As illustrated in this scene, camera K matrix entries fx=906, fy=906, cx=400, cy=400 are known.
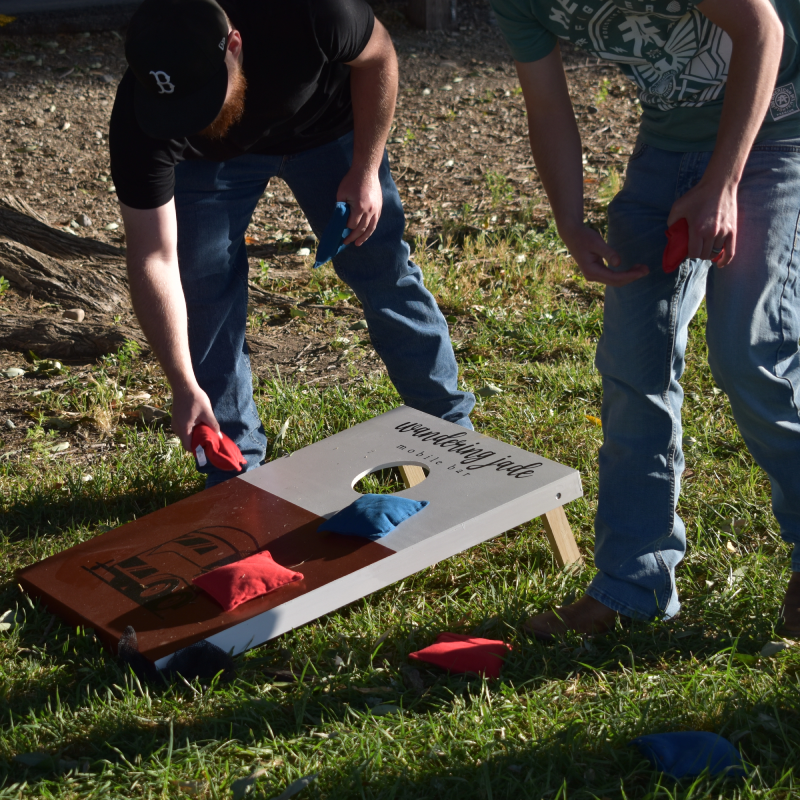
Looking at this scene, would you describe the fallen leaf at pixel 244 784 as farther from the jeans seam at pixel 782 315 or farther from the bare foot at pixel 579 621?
the jeans seam at pixel 782 315

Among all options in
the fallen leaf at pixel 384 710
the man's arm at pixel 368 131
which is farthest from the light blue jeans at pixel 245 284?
the fallen leaf at pixel 384 710

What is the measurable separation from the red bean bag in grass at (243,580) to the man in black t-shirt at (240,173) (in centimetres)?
37

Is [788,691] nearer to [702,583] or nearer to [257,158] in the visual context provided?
[702,583]

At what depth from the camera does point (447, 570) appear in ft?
8.53

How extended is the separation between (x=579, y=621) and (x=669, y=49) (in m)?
1.33

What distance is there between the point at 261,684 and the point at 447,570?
660 millimetres

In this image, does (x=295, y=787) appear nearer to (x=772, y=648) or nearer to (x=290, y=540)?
(x=290, y=540)

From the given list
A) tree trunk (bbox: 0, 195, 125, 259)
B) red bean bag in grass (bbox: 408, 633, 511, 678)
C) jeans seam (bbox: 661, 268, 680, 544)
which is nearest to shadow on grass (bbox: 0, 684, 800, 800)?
red bean bag in grass (bbox: 408, 633, 511, 678)

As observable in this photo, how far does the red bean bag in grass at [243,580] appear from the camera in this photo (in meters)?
2.21

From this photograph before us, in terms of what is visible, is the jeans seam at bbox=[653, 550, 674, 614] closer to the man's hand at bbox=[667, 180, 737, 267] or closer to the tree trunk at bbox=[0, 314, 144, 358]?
the man's hand at bbox=[667, 180, 737, 267]

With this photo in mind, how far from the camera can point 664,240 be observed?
2.09 metres

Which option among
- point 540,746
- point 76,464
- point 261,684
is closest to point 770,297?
point 540,746

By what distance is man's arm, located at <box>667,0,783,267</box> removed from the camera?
1.77m

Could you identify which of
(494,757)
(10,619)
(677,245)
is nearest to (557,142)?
(677,245)
